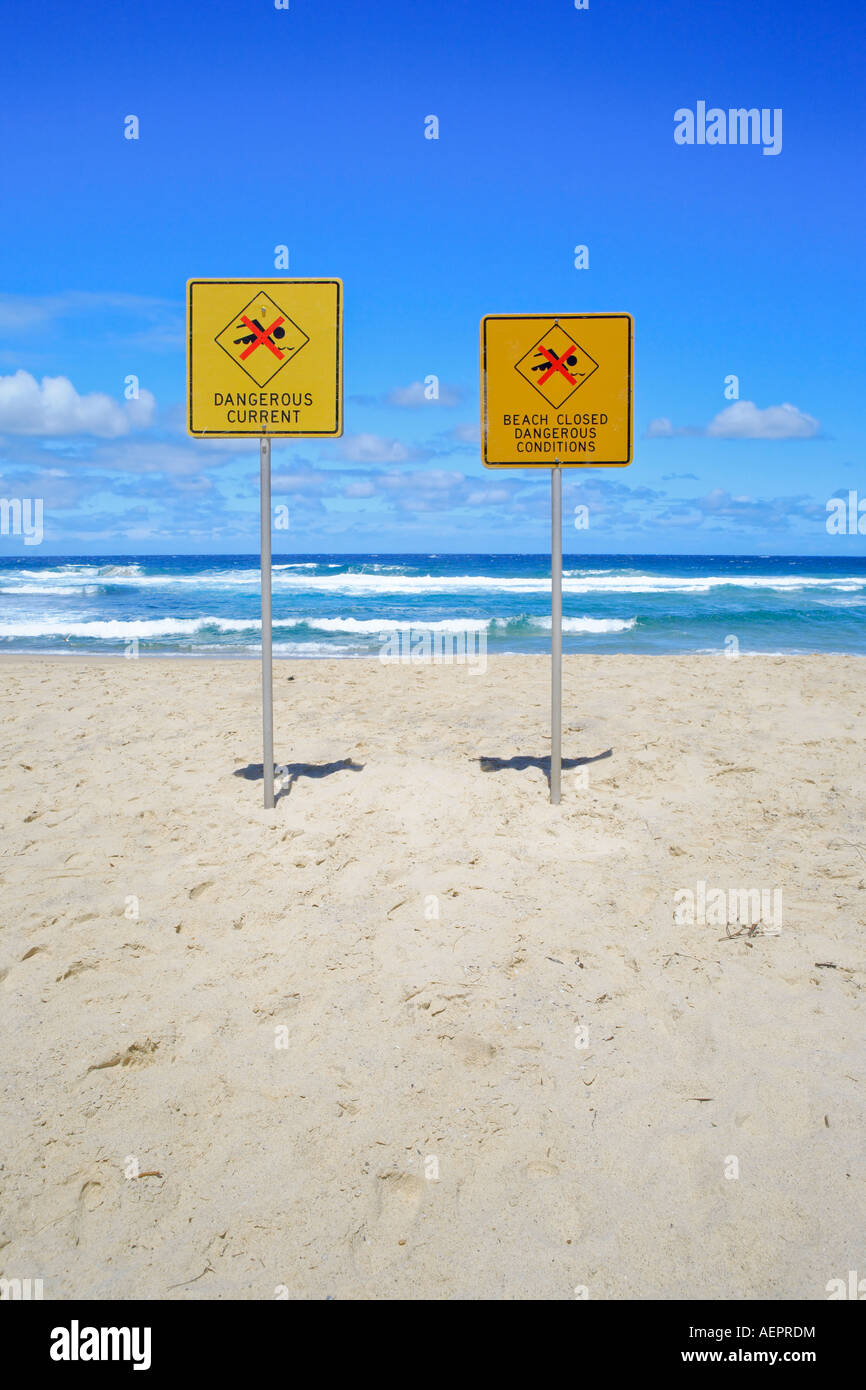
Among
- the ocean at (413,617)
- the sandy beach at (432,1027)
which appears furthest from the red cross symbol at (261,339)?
the ocean at (413,617)

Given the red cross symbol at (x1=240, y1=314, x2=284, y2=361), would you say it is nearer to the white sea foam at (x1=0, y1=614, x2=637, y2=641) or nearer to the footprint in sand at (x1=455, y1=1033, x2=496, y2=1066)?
the footprint in sand at (x1=455, y1=1033, x2=496, y2=1066)

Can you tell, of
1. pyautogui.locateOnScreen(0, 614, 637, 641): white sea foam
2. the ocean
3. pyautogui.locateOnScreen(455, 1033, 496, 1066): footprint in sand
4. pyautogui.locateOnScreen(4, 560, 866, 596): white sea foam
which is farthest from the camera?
pyautogui.locateOnScreen(4, 560, 866, 596): white sea foam

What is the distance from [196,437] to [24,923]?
3.04 m

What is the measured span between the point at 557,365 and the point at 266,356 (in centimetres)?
185

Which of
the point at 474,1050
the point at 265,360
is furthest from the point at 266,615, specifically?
the point at 474,1050

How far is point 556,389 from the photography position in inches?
211

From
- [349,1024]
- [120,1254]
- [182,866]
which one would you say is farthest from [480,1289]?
[182,866]

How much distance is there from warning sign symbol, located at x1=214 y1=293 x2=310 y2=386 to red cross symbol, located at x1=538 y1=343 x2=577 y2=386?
4.96 ft

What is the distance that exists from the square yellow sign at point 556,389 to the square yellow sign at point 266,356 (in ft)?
3.26

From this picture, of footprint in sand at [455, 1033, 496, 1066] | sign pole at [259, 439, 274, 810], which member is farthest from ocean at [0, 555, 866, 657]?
footprint in sand at [455, 1033, 496, 1066]

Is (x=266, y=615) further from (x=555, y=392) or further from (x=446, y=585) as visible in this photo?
(x=446, y=585)

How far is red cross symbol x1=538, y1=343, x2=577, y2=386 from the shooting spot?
5348 millimetres

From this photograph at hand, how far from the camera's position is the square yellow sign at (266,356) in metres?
5.20

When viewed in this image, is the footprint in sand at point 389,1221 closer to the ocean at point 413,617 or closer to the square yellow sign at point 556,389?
the square yellow sign at point 556,389
